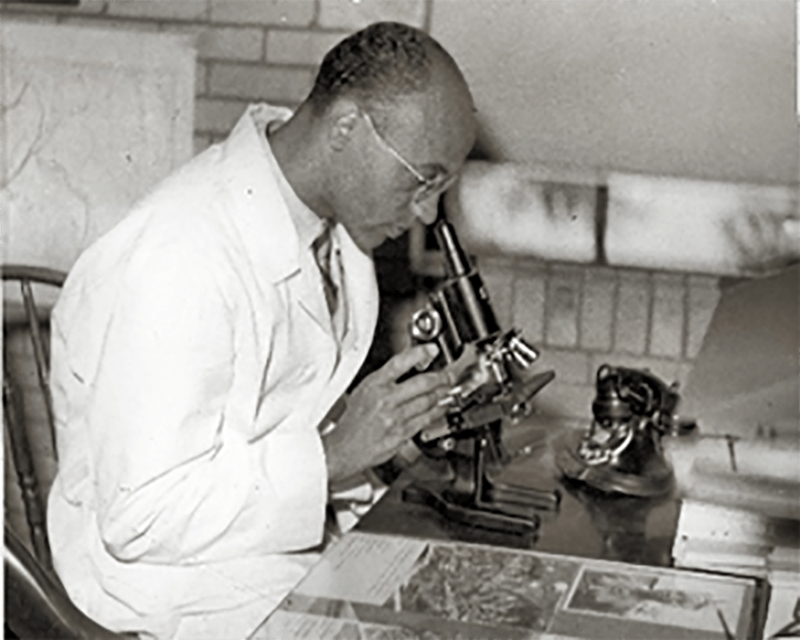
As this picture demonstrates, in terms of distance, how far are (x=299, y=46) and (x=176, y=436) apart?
2.03ft

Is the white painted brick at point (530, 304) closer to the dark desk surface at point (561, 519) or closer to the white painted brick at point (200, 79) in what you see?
the dark desk surface at point (561, 519)

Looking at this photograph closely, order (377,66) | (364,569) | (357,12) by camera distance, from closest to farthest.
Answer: (364,569), (377,66), (357,12)

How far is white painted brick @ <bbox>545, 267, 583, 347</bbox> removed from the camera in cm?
185

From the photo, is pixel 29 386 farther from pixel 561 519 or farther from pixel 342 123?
pixel 561 519

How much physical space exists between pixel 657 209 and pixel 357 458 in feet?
2.18

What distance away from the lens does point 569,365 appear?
1.88 m

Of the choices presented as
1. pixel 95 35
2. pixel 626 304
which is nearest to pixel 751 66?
pixel 626 304

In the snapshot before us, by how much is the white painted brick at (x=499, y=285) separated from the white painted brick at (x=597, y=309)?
13cm

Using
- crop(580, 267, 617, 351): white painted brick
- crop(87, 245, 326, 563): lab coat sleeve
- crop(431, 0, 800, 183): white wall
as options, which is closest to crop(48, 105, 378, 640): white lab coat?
crop(87, 245, 326, 563): lab coat sleeve

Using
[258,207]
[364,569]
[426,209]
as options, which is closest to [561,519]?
[364,569]

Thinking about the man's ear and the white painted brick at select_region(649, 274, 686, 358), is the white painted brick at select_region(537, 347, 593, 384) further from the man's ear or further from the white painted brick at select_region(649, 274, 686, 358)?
the man's ear

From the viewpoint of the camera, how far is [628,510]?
5.63 ft

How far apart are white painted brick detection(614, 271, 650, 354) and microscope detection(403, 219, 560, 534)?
0.19 metres

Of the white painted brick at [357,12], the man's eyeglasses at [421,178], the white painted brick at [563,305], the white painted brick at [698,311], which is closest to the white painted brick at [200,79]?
the white painted brick at [357,12]
